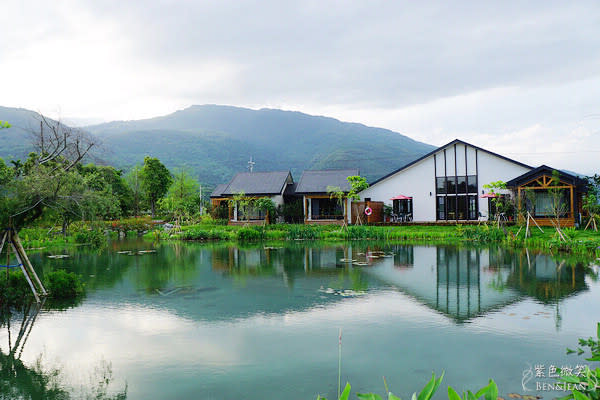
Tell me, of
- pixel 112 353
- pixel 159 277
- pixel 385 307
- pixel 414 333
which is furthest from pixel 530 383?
pixel 159 277

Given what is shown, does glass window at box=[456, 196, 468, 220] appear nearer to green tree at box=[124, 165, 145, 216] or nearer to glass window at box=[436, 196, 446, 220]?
glass window at box=[436, 196, 446, 220]

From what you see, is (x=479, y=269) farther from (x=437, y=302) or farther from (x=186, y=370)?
(x=186, y=370)

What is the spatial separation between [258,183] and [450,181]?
1308 cm

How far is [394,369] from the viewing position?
5.37 m

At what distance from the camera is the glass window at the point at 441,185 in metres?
27.6

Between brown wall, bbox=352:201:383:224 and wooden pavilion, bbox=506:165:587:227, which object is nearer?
wooden pavilion, bbox=506:165:587:227

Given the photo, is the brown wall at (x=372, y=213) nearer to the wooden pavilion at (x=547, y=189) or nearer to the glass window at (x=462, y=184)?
the glass window at (x=462, y=184)

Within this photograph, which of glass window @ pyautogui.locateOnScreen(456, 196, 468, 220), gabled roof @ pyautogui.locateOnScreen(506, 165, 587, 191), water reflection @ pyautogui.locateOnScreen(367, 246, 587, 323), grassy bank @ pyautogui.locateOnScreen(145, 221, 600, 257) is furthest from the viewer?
glass window @ pyautogui.locateOnScreen(456, 196, 468, 220)

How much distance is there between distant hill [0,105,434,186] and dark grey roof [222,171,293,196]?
1689 inches

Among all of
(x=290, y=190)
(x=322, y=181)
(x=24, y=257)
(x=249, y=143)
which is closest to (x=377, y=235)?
(x=322, y=181)

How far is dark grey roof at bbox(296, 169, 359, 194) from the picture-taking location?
29316 mm

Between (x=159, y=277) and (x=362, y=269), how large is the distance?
5.85 m

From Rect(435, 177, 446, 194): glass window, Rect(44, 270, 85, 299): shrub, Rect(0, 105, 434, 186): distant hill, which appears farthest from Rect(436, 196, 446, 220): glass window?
Rect(0, 105, 434, 186): distant hill

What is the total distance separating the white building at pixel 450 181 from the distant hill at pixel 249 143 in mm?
44825
